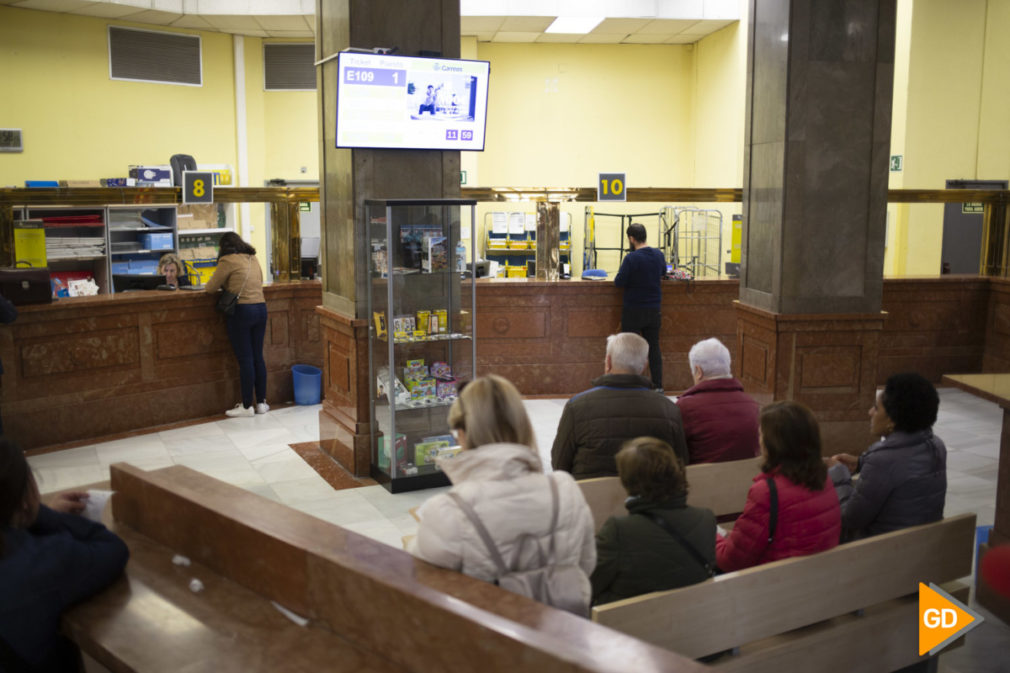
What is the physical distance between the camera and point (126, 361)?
6.85 m

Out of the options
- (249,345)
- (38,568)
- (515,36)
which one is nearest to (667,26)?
(515,36)

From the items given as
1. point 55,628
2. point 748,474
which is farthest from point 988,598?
point 55,628

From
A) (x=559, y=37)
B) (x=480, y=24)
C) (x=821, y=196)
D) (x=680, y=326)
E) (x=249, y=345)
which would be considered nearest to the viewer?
(x=821, y=196)

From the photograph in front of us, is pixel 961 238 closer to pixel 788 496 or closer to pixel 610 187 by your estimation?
pixel 610 187

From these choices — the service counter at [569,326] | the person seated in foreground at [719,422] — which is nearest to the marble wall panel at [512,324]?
the service counter at [569,326]

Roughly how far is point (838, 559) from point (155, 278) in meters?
6.36

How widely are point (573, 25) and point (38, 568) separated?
38.4 ft

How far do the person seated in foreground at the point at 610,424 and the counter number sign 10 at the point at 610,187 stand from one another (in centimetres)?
462

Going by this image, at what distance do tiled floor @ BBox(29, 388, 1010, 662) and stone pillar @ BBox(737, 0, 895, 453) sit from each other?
0.99 metres

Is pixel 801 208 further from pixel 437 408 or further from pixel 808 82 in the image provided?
pixel 437 408

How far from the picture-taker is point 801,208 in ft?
19.5

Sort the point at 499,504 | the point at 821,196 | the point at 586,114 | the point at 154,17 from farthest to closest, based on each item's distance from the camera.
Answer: the point at 586,114
the point at 154,17
the point at 821,196
the point at 499,504

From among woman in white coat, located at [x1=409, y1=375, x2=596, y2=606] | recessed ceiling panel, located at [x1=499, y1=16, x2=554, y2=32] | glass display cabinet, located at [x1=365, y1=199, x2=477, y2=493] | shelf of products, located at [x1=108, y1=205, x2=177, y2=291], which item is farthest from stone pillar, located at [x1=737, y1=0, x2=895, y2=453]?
shelf of products, located at [x1=108, y1=205, x2=177, y2=291]

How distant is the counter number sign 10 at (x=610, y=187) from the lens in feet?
26.9
